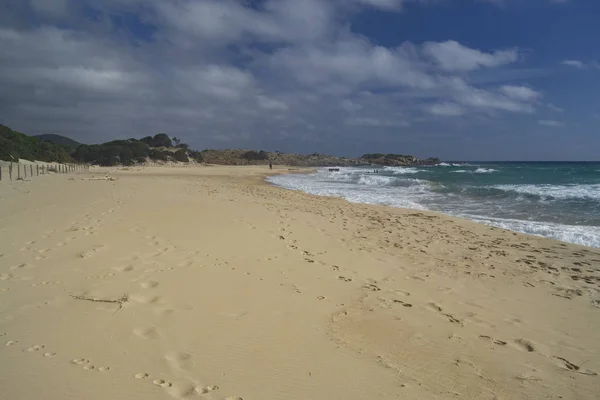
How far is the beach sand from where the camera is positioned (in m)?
2.76

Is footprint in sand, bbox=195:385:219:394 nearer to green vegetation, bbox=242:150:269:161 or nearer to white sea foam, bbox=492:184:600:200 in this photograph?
white sea foam, bbox=492:184:600:200

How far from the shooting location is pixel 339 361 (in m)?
3.14

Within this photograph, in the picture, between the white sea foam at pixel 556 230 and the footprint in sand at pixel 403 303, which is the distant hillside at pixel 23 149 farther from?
the white sea foam at pixel 556 230

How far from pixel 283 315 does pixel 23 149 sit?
4356cm

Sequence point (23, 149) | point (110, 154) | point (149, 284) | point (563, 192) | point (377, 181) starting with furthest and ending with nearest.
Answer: point (110, 154)
point (23, 149)
point (377, 181)
point (563, 192)
point (149, 284)

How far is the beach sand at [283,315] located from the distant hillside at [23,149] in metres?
29.8

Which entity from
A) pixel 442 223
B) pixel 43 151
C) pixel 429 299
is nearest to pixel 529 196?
pixel 442 223

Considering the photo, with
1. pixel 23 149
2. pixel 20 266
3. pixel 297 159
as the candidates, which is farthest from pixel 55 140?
pixel 20 266

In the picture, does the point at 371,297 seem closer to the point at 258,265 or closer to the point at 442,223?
the point at 258,265

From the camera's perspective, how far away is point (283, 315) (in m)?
3.99

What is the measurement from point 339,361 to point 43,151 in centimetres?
5014

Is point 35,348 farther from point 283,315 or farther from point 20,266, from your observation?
point 20,266

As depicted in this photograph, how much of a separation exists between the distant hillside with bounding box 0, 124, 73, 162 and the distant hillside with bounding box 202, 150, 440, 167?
3791 centimetres

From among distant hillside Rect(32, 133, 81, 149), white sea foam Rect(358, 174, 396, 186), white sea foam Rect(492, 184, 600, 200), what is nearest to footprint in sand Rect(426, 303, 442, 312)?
white sea foam Rect(492, 184, 600, 200)
